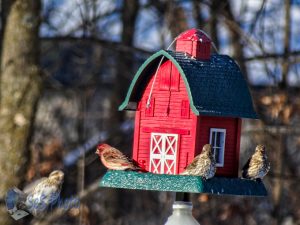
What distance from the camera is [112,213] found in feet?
50.5

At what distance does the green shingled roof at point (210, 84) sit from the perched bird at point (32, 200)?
0.88m

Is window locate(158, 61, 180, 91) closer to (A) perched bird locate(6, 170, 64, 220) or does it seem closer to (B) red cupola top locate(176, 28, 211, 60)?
(B) red cupola top locate(176, 28, 211, 60)

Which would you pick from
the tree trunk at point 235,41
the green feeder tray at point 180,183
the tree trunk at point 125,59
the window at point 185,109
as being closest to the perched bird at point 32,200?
the green feeder tray at point 180,183

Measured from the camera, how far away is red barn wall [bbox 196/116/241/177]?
6238mm

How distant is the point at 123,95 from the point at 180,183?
35.4 feet

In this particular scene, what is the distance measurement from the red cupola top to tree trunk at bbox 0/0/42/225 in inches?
165

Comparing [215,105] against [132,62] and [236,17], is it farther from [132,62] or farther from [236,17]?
[132,62]

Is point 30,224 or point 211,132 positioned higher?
point 211,132

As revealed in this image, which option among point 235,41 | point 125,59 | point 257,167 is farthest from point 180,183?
point 125,59

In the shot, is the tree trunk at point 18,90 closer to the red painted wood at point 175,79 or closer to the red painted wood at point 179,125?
the red painted wood at point 179,125

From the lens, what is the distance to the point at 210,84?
6.18 metres

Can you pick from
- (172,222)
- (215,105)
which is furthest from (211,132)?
(172,222)

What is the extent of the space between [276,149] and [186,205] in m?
5.62

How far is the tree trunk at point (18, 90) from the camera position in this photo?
10.2 meters
